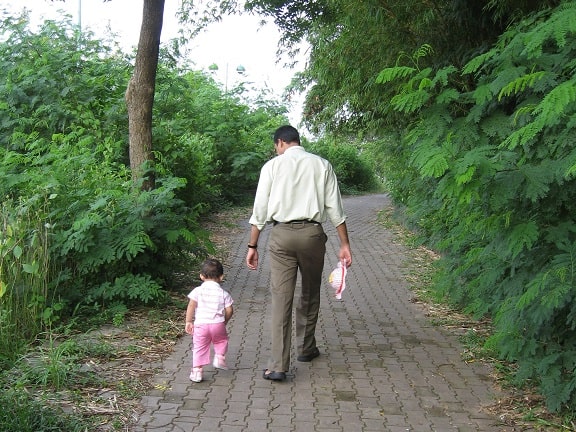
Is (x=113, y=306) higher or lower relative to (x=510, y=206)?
lower

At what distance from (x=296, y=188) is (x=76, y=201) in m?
2.96

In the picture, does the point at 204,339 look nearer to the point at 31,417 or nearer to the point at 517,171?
the point at 31,417

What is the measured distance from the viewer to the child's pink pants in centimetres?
589

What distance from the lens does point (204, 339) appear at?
594 centimetres

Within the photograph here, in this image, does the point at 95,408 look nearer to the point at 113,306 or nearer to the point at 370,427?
the point at 370,427

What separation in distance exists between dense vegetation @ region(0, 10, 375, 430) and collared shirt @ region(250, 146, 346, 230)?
208 centimetres

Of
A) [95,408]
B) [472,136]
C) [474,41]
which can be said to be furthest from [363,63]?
[95,408]

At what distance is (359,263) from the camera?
1270 cm

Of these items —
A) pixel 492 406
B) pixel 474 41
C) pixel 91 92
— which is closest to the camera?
pixel 492 406

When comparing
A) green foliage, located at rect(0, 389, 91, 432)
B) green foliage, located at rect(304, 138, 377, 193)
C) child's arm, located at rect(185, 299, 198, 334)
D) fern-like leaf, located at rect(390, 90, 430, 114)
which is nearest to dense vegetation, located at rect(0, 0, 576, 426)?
fern-like leaf, located at rect(390, 90, 430, 114)

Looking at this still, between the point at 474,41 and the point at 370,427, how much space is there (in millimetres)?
5073

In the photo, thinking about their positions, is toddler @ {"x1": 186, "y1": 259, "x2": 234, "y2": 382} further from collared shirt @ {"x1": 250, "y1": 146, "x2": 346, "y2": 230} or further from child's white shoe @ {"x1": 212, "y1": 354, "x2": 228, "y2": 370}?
collared shirt @ {"x1": 250, "y1": 146, "x2": 346, "y2": 230}

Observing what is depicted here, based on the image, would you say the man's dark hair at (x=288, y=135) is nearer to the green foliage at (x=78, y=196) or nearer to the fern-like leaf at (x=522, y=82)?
the fern-like leaf at (x=522, y=82)

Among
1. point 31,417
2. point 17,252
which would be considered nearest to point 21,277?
point 17,252
